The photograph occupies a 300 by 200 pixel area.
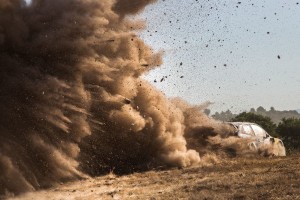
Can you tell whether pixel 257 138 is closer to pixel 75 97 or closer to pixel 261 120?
pixel 75 97

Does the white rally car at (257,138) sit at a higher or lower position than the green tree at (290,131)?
lower

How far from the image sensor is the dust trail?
31.8 feet

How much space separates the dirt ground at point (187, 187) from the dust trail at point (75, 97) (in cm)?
98

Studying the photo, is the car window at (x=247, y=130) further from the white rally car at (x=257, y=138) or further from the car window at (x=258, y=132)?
the car window at (x=258, y=132)

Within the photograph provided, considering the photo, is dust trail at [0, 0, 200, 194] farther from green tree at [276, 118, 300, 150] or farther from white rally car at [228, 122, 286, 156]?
green tree at [276, 118, 300, 150]

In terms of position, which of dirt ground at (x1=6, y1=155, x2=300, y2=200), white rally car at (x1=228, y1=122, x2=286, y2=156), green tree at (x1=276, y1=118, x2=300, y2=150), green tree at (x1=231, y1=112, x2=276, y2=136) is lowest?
dirt ground at (x1=6, y1=155, x2=300, y2=200)

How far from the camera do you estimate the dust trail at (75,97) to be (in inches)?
381

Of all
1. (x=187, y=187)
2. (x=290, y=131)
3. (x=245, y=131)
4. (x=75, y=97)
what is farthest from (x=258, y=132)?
(x=290, y=131)

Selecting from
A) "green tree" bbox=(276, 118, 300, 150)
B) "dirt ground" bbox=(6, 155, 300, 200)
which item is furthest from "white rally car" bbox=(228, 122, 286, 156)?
"green tree" bbox=(276, 118, 300, 150)

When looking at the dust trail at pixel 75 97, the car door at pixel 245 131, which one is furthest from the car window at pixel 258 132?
the dust trail at pixel 75 97

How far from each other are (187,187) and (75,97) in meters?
4.38

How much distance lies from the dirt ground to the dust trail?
98 cm

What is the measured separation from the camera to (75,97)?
10.8 meters

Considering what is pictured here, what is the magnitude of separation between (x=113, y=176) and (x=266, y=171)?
473 centimetres
